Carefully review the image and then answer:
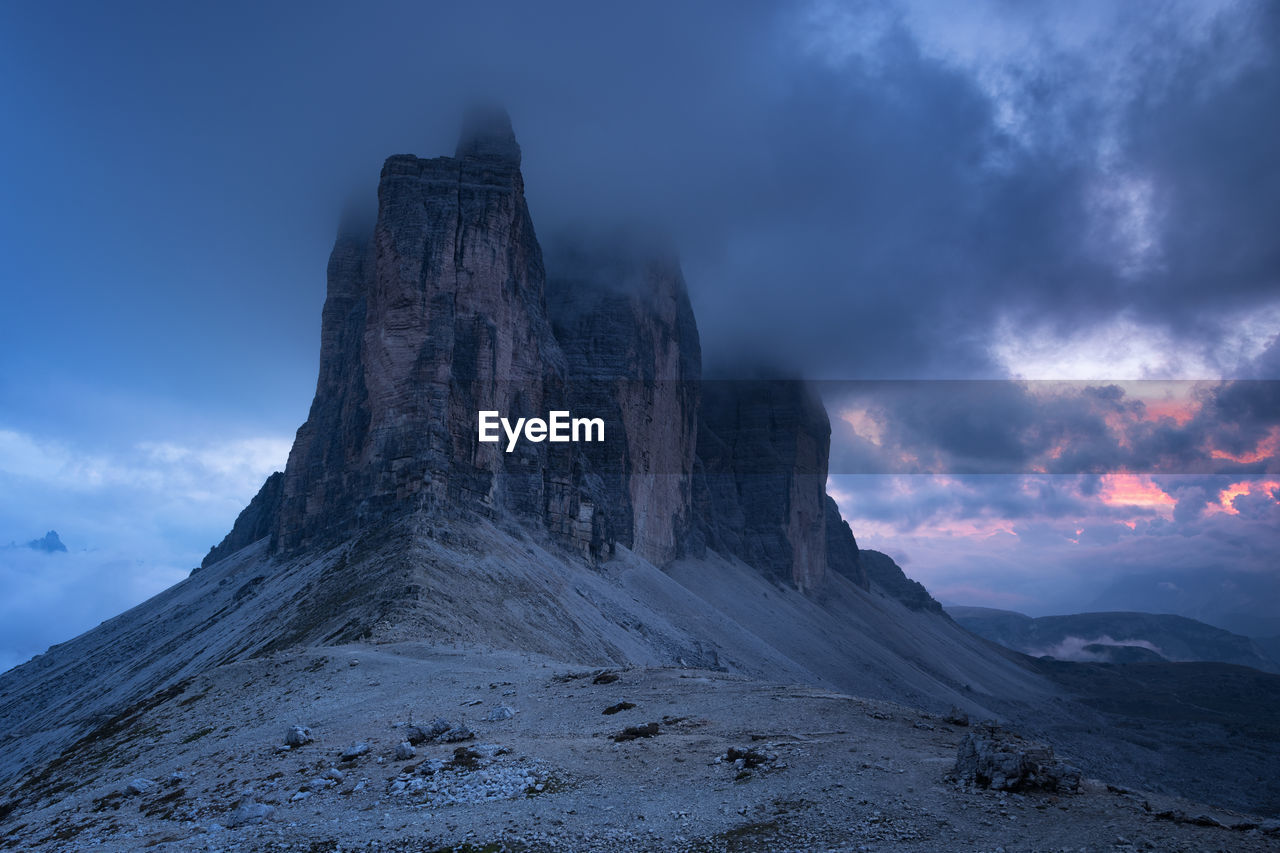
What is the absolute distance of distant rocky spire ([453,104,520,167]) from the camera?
223 feet

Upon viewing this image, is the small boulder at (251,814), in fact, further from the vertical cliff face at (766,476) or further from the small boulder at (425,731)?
the vertical cliff face at (766,476)

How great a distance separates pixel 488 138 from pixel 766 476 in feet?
228

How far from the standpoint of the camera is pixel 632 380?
8831 centimetres

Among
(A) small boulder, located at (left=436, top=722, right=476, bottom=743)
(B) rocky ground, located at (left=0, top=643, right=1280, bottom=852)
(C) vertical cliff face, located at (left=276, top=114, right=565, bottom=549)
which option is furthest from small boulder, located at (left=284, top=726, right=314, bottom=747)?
(C) vertical cliff face, located at (left=276, top=114, right=565, bottom=549)

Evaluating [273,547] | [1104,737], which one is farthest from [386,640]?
[1104,737]

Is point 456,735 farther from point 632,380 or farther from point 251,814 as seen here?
point 632,380

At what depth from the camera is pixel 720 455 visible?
122375 millimetres

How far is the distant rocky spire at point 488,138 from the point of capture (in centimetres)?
6788

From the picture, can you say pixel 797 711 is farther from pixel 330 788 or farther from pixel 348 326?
pixel 348 326

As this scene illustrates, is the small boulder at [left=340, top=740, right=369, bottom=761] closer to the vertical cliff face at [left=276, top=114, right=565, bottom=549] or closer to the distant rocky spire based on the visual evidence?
the vertical cliff face at [left=276, top=114, right=565, bottom=549]

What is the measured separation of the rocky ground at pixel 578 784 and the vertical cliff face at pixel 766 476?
92.0 m

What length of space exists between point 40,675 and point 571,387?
53.7 m

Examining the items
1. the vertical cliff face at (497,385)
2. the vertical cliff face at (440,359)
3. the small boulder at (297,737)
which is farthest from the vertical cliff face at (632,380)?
the small boulder at (297,737)

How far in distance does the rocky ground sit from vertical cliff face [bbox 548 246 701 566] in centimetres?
5930
